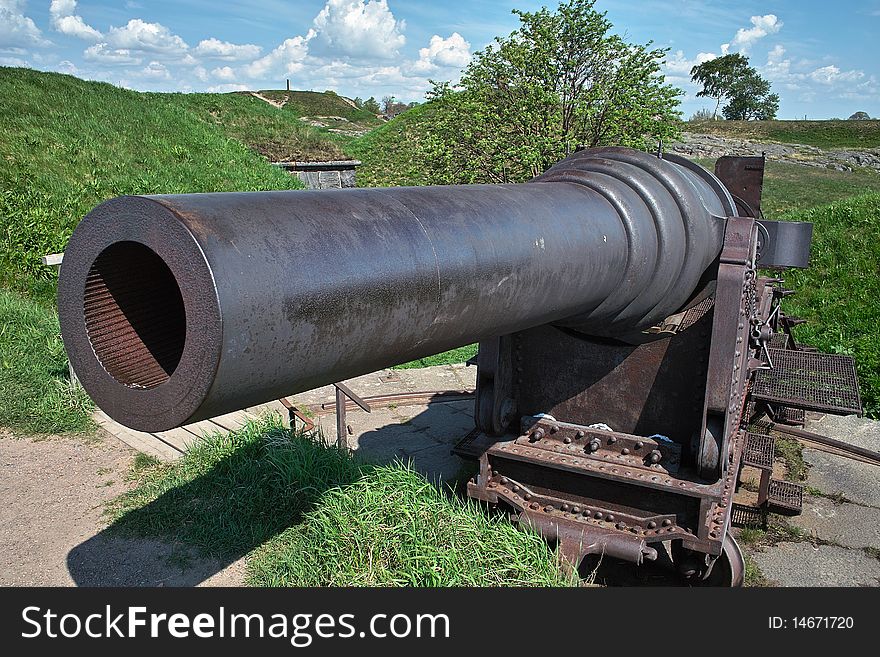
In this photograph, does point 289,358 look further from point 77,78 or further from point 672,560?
point 77,78

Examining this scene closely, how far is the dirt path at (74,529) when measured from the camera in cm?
374

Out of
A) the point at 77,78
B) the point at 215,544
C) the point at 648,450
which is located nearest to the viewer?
the point at 648,450

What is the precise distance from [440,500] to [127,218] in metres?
2.70

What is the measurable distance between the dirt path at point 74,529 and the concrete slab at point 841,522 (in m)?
3.23

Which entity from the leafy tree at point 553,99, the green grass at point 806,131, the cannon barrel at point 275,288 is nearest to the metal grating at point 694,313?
the cannon barrel at point 275,288

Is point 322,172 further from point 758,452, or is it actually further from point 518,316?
point 518,316

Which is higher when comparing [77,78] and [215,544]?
[77,78]

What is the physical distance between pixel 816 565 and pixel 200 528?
325 centimetres

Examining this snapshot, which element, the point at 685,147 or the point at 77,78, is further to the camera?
the point at 685,147

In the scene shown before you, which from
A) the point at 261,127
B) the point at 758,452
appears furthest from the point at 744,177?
the point at 261,127

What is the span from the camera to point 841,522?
15.0ft

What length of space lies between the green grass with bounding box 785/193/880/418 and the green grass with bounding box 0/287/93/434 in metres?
6.65

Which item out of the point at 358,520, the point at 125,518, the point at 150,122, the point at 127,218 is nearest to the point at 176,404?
the point at 127,218

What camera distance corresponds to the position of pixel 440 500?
3793 mm
